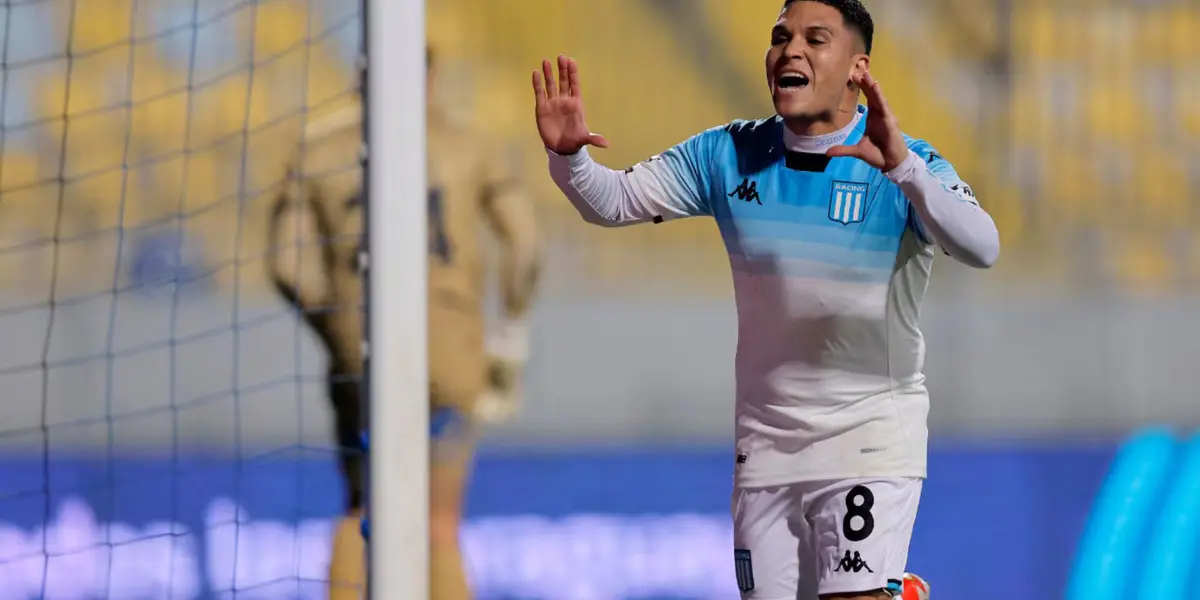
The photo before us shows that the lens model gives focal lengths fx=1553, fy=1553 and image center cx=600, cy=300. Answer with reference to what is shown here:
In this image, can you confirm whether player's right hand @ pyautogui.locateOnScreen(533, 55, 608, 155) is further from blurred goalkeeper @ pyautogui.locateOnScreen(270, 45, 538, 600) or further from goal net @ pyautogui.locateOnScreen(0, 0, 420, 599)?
goal net @ pyautogui.locateOnScreen(0, 0, 420, 599)

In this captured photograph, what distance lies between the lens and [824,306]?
2717 millimetres

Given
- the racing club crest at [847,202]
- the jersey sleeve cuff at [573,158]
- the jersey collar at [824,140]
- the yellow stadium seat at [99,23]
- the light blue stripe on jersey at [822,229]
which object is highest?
the yellow stadium seat at [99,23]

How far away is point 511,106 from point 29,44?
1.99 metres

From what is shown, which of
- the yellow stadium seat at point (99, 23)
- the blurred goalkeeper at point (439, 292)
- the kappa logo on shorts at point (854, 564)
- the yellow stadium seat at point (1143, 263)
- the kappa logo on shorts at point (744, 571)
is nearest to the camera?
the kappa logo on shorts at point (854, 564)

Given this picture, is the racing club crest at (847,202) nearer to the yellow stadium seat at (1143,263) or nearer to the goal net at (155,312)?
the goal net at (155,312)

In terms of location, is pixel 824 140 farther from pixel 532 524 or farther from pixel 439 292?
pixel 532 524

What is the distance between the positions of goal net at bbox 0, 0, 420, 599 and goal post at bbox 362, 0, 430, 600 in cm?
281

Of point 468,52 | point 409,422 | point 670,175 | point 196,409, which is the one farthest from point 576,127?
point 468,52

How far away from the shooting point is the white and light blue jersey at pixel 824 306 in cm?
271

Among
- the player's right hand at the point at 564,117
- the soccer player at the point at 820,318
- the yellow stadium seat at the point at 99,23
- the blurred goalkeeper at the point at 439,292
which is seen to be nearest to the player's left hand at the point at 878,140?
the soccer player at the point at 820,318

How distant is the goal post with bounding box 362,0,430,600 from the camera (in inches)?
95.8

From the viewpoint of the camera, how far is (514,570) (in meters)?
5.41

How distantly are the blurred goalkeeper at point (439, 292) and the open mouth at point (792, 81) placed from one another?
5.25 feet

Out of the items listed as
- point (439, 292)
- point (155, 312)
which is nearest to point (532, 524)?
point (439, 292)
